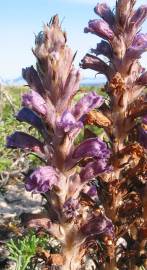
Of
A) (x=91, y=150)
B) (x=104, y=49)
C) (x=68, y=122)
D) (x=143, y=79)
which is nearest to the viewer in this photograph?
(x=68, y=122)

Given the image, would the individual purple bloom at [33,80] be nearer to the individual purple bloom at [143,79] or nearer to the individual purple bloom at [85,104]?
the individual purple bloom at [85,104]

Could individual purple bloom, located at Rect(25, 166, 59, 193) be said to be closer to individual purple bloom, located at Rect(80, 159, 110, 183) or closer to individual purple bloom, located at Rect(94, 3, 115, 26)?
individual purple bloom, located at Rect(80, 159, 110, 183)

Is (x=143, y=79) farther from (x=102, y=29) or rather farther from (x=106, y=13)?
(x=106, y=13)

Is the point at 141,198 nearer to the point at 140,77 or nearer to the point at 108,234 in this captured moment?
the point at 108,234

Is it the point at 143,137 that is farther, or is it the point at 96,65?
the point at 96,65

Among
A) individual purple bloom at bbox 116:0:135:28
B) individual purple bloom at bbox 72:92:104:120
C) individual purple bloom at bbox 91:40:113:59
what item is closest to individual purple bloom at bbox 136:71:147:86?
individual purple bloom at bbox 91:40:113:59

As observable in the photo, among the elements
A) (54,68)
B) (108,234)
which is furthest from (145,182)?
(54,68)

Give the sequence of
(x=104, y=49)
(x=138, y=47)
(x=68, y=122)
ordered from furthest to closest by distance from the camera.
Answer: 1. (x=104, y=49)
2. (x=138, y=47)
3. (x=68, y=122)

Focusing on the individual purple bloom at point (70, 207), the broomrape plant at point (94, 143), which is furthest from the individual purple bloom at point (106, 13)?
the individual purple bloom at point (70, 207)

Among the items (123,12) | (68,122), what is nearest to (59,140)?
(68,122)
